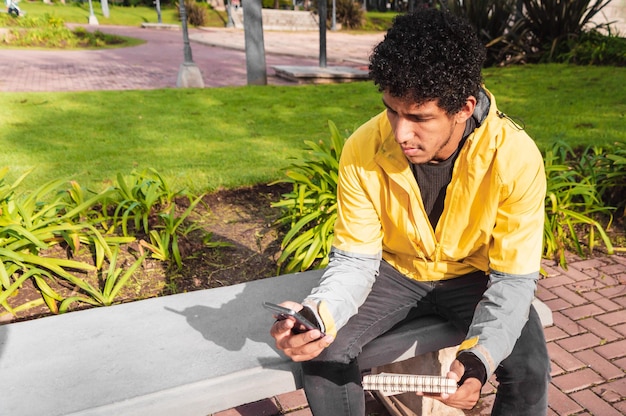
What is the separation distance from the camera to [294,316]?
5.08 feet

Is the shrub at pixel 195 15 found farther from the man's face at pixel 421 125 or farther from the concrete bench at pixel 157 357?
the man's face at pixel 421 125

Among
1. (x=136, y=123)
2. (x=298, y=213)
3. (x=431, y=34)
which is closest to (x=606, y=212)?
(x=298, y=213)

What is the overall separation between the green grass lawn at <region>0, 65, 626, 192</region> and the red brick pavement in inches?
66.8

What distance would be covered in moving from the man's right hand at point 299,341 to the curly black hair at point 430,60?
0.80m

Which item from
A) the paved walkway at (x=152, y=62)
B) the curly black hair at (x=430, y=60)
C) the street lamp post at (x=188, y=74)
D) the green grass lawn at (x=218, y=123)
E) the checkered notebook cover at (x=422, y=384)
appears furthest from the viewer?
the paved walkway at (x=152, y=62)

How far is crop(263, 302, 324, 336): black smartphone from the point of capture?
4.99 ft

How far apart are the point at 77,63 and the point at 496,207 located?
13649 mm

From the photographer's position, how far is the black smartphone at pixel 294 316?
4.99ft

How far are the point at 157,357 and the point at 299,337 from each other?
1.96 ft

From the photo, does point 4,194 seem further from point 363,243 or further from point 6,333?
point 363,243

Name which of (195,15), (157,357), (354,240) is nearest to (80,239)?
(157,357)

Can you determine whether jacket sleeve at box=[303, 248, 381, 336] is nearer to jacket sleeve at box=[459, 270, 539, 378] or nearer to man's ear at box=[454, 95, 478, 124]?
jacket sleeve at box=[459, 270, 539, 378]

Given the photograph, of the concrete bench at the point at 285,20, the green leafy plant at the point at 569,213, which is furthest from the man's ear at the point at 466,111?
the concrete bench at the point at 285,20

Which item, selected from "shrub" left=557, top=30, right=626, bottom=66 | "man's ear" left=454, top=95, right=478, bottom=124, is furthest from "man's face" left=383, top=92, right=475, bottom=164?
"shrub" left=557, top=30, right=626, bottom=66
